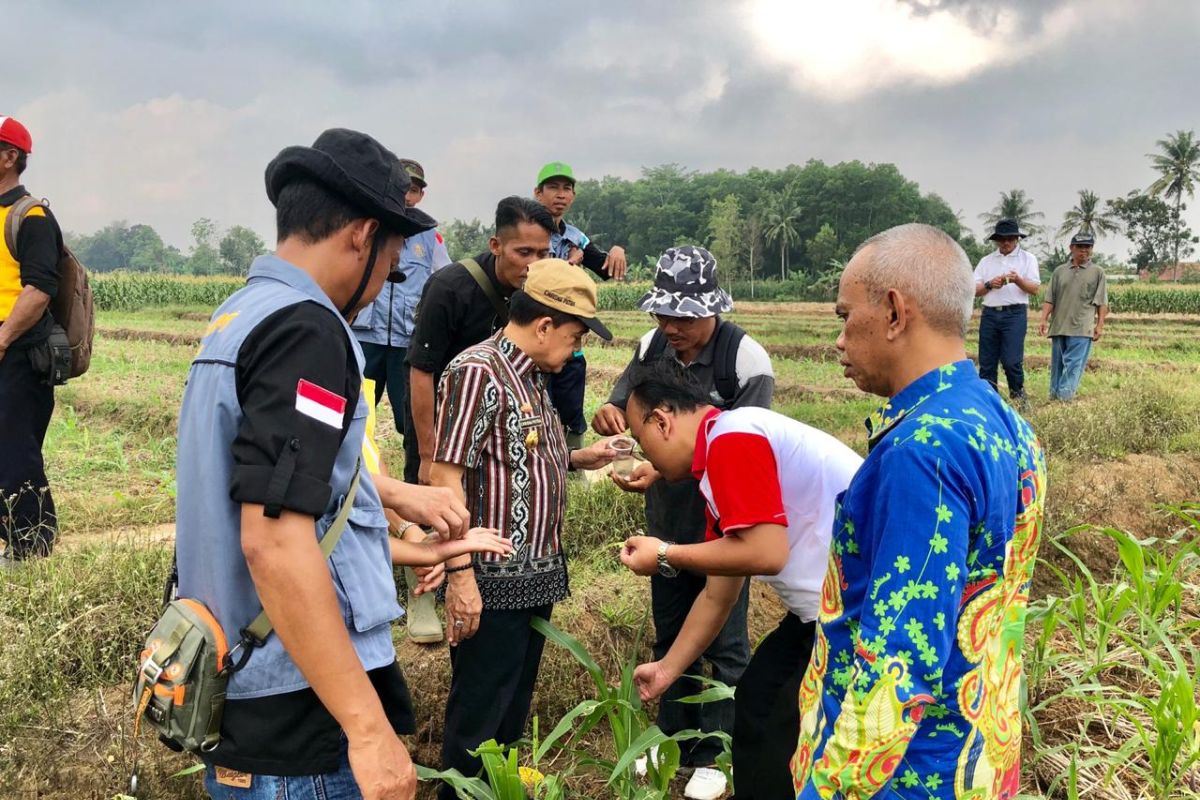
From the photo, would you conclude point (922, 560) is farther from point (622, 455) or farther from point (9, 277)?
point (9, 277)

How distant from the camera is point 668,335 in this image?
→ 9.36 ft

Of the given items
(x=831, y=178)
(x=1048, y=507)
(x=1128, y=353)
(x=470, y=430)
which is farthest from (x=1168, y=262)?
(x=470, y=430)

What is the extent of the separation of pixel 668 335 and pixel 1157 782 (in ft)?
6.27

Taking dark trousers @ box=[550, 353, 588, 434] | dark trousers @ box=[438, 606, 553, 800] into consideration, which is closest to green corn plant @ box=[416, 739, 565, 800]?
dark trousers @ box=[438, 606, 553, 800]

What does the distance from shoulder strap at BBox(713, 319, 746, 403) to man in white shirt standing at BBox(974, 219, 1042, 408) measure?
20.3 ft

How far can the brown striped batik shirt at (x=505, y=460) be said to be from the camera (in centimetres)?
221

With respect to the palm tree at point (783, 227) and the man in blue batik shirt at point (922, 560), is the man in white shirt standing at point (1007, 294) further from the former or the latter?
the palm tree at point (783, 227)

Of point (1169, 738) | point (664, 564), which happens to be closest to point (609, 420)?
point (664, 564)

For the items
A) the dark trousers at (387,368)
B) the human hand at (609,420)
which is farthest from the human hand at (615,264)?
the human hand at (609,420)

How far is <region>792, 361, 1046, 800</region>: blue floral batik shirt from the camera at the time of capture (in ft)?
3.96

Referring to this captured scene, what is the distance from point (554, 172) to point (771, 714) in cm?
361

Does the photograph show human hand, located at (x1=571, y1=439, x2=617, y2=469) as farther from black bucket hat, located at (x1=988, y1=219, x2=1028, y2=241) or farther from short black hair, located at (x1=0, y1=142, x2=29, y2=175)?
black bucket hat, located at (x1=988, y1=219, x2=1028, y2=241)

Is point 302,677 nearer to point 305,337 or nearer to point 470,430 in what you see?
point 305,337

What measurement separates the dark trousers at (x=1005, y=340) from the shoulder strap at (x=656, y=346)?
241 inches
